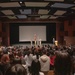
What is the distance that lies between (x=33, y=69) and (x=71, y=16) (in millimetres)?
16573

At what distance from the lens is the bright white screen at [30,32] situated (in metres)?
25.6

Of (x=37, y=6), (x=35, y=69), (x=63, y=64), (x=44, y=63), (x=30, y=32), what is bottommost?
(x=44, y=63)

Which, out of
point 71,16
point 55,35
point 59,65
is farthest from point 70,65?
point 55,35

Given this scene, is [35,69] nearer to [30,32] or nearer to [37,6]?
[37,6]

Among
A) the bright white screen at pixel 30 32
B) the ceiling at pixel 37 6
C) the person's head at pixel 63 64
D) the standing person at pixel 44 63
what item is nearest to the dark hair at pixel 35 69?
the person's head at pixel 63 64

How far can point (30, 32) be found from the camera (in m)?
25.6

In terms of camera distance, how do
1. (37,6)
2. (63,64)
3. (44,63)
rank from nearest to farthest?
(63,64)
(44,63)
(37,6)

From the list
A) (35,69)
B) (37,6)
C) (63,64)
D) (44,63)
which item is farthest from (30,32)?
(63,64)

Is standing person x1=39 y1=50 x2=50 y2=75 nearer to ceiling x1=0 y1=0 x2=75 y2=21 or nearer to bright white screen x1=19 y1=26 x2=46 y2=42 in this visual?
ceiling x1=0 y1=0 x2=75 y2=21

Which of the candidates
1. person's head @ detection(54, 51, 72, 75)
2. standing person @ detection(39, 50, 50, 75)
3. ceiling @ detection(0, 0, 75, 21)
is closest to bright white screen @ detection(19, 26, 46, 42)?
ceiling @ detection(0, 0, 75, 21)

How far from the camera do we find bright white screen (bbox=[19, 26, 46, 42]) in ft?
84.0

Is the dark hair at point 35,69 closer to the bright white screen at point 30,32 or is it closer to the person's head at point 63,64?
the person's head at point 63,64

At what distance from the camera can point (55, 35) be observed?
83.6ft

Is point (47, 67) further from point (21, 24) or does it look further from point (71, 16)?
point (21, 24)
